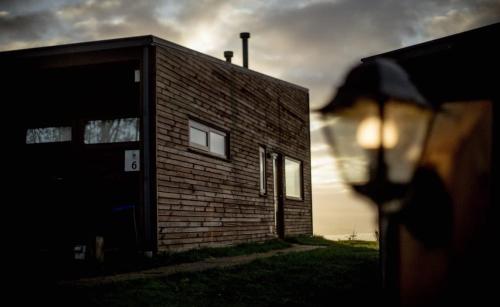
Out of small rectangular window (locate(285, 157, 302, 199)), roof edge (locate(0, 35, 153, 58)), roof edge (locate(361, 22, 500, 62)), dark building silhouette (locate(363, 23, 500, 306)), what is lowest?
dark building silhouette (locate(363, 23, 500, 306))

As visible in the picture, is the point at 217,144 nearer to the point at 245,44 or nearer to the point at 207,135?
the point at 207,135

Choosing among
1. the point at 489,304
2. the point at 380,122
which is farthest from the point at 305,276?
the point at 380,122

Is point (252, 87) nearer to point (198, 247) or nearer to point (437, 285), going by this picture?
point (198, 247)

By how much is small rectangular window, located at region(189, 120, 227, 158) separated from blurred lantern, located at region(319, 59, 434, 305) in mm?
9317

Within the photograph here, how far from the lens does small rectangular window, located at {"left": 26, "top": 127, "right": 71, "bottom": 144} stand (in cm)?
1093

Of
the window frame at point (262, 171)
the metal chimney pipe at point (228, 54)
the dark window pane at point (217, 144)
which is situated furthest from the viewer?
the metal chimney pipe at point (228, 54)

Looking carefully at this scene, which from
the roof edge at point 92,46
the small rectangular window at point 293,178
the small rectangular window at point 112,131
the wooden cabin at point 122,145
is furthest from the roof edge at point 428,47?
the small rectangular window at point 293,178

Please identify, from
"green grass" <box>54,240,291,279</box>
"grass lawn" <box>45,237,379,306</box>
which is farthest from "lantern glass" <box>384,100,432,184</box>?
"green grass" <box>54,240,291,279</box>

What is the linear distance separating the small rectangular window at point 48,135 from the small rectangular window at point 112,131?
1.92ft

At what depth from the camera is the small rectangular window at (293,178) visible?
57.0 feet

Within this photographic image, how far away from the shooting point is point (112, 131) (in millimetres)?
10484

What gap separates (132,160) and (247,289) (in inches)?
183

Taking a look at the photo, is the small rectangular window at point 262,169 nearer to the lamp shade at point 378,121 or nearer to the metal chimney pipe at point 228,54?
the metal chimney pipe at point 228,54

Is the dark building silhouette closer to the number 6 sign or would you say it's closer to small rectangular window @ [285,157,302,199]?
the number 6 sign
